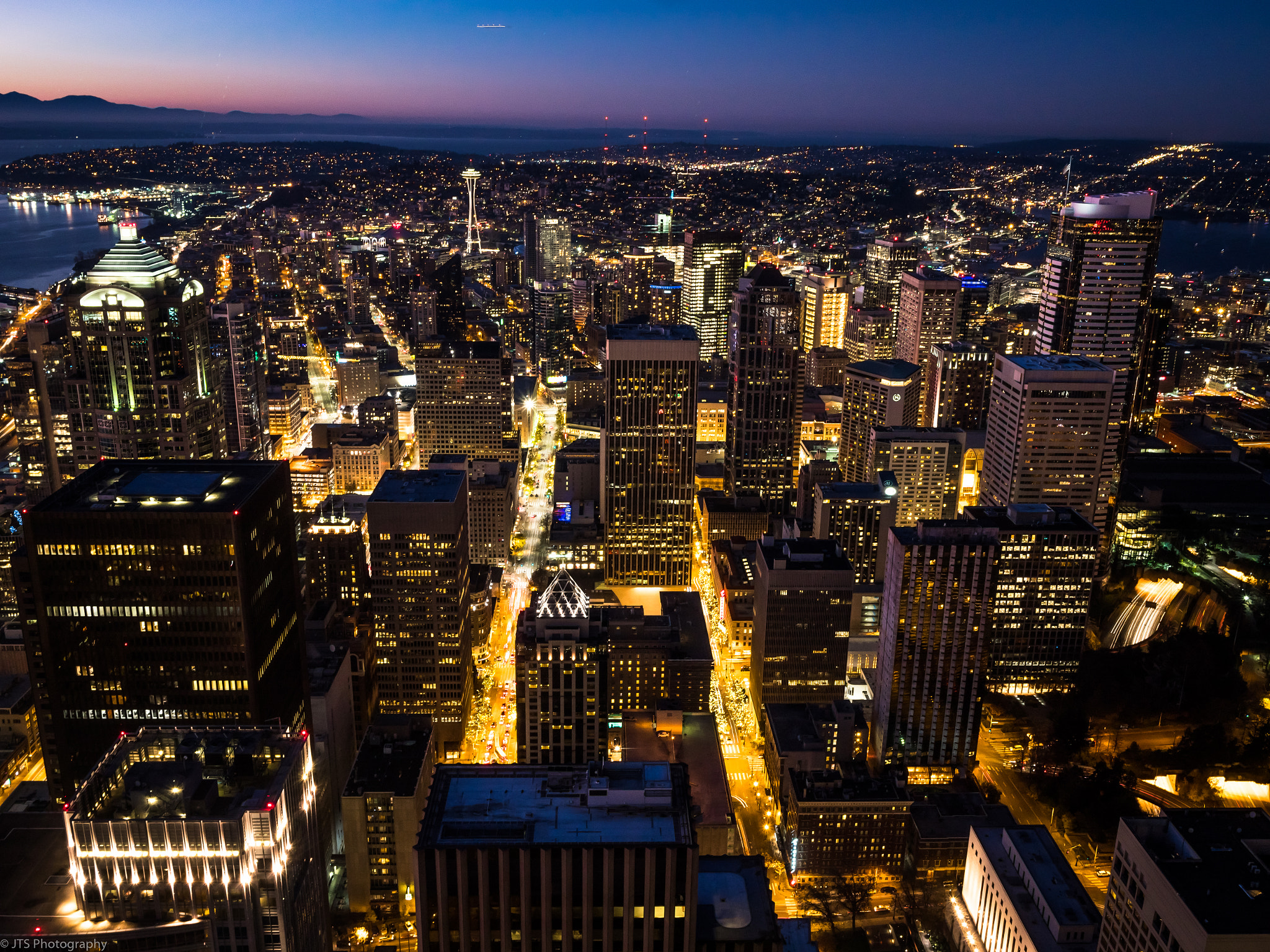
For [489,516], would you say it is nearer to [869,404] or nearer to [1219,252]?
[869,404]

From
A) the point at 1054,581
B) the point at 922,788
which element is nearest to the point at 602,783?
the point at 922,788

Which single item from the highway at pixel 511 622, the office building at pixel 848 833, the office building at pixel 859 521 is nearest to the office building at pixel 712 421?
the highway at pixel 511 622

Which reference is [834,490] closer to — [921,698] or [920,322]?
[921,698]

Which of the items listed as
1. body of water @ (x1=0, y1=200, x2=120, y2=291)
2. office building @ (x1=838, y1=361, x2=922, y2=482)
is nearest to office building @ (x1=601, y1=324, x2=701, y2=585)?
office building @ (x1=838, y1=361, x2=922, y2=482)

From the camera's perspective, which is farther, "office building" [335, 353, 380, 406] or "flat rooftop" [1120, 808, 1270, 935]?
"office building" [335, 353, 380, 406]

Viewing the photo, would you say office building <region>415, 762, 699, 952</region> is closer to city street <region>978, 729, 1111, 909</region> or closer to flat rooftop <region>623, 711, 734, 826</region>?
flat rooftop <region>623, 711, 734, 826</region>

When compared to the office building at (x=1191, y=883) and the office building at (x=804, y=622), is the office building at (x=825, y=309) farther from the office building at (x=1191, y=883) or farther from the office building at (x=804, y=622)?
the office building at (x=1191, y=883)
